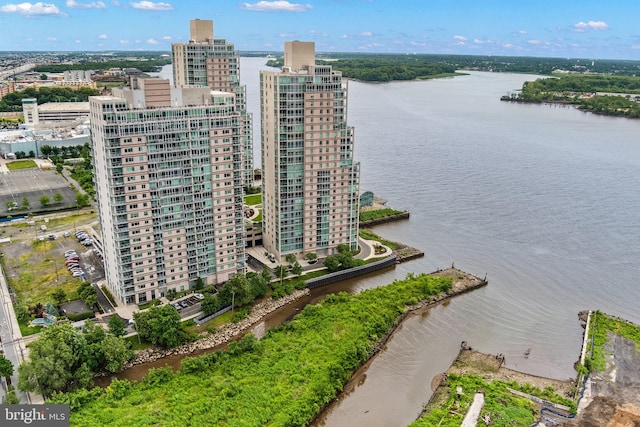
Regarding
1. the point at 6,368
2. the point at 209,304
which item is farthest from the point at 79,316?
the point at 209,304

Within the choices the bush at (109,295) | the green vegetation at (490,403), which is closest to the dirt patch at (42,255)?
the bush at (109,295)

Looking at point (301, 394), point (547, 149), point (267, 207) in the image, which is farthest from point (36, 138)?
point (547, 149)

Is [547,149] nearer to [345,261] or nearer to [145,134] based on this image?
[345,261]

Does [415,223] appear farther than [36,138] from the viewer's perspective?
No

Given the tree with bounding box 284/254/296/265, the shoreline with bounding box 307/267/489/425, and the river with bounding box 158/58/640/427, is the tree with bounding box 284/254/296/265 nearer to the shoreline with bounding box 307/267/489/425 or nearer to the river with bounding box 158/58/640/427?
the river with bounding box 158/58/640/427

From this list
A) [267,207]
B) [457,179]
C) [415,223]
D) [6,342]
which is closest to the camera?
[6,342]

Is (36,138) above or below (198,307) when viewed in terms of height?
above

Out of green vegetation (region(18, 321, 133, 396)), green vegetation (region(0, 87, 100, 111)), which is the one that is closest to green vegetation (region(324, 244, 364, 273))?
green vegetation (region(18, 321, 133, 396))
